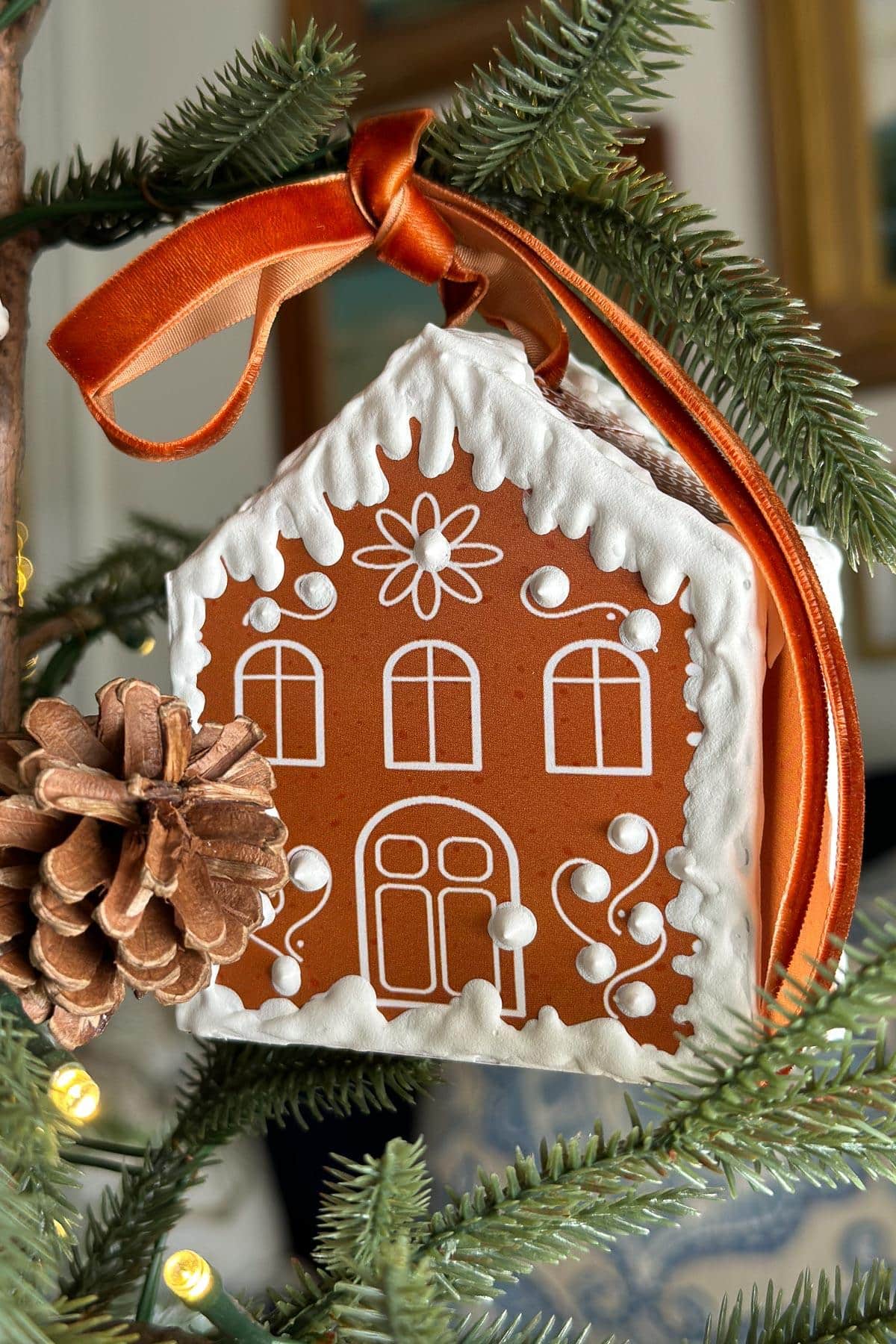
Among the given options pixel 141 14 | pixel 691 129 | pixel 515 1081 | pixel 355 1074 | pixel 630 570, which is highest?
pixel 141 14

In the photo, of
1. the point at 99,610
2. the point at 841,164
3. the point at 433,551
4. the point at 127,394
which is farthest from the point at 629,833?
the point at 127,394

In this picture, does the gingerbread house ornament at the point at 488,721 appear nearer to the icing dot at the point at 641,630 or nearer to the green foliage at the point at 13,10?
the icing dot at the point at 641,630

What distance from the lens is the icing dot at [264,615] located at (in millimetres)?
428

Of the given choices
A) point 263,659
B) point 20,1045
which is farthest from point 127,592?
point 20,1045

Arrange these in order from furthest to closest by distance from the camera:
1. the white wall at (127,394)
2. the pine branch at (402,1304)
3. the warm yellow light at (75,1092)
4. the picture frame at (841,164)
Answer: the white wall at (127,394)
the picture frame at (841,164)
the warm yellow light at (75,1092)
the pine branch at (402,1304)

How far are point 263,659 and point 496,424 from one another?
131 mm

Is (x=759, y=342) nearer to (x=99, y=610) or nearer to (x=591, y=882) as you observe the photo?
(x=591, y=882)

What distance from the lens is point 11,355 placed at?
1.41 ft

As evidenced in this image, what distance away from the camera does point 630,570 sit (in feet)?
1.23

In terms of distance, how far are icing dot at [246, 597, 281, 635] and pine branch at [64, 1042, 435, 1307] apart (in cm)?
21

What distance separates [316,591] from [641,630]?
13cm

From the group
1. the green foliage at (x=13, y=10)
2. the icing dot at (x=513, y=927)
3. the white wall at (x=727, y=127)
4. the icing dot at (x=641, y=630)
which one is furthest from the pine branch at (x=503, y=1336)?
the white wall at (x=727, y=127)

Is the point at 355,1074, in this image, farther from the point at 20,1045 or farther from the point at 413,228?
the point at 413,228

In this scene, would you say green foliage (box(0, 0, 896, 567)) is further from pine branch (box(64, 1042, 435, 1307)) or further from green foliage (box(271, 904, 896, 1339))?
pine branch (box(64, 1042, 435, 1307))
